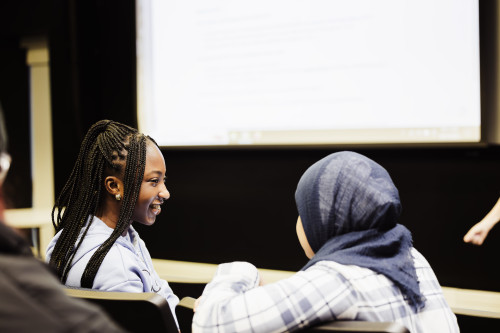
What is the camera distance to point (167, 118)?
3166 millimetres

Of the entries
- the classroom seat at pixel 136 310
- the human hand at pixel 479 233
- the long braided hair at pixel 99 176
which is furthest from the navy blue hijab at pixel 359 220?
the human hand at pixel 479 233

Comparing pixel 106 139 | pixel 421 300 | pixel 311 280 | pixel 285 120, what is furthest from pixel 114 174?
pixel 285 120

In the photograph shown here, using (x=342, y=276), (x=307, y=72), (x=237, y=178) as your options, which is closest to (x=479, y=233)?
(x=307, y=72)

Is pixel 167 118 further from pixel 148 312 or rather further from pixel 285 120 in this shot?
pixel 148 312

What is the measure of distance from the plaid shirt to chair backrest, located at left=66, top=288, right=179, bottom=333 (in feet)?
0.23

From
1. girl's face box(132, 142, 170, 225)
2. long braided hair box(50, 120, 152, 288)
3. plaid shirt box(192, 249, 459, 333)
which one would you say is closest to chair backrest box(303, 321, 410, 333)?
plaid shirt box(192, 249, 459, 333)

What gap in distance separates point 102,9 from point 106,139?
6.84 feet

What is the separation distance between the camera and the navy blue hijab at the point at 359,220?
1040mm

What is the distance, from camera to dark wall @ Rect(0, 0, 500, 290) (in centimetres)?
253

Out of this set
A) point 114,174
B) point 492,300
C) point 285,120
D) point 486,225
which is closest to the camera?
point 114,174

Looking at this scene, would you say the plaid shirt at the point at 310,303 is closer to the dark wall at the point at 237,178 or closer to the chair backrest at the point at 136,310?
the chair backrest at the point at 136,310

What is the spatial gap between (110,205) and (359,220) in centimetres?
88

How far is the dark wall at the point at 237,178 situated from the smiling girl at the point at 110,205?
4.40ft

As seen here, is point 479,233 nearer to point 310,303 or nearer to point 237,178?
point 237,178
